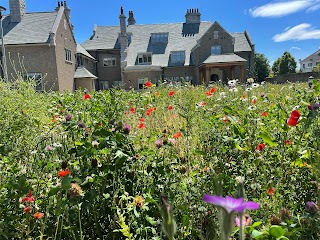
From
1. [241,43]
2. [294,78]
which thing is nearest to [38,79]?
[294,78]

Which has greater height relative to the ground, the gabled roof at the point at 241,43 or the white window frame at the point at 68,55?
the gabled roof at the point at 241,43

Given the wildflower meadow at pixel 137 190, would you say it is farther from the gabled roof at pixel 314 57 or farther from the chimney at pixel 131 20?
the gabled roof at pixel 314 57

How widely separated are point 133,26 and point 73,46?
31.0ft

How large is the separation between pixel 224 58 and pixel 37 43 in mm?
17598

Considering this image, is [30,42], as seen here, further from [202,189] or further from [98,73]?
[202,189]

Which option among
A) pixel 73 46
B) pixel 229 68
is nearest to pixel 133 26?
pixel 73 46

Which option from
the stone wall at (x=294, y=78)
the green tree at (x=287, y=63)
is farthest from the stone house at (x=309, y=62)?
the stone wall at (x=294, y=78)

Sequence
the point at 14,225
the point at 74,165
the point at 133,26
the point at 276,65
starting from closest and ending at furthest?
the point at 14,225
the point at 74,165
the point at 133,26
the point at 276,65

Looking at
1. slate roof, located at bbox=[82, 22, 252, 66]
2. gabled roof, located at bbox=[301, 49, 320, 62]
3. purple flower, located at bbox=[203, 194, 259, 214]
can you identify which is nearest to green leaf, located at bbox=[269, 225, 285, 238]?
purple flower, located at bbox=[203, 194, 259, 214]

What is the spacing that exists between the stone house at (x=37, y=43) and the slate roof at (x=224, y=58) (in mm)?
14164

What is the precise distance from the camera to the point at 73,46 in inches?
1074

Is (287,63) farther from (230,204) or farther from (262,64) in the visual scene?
(230,204)

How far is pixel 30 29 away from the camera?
2292 centimetres

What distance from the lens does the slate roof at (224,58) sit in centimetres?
2841
